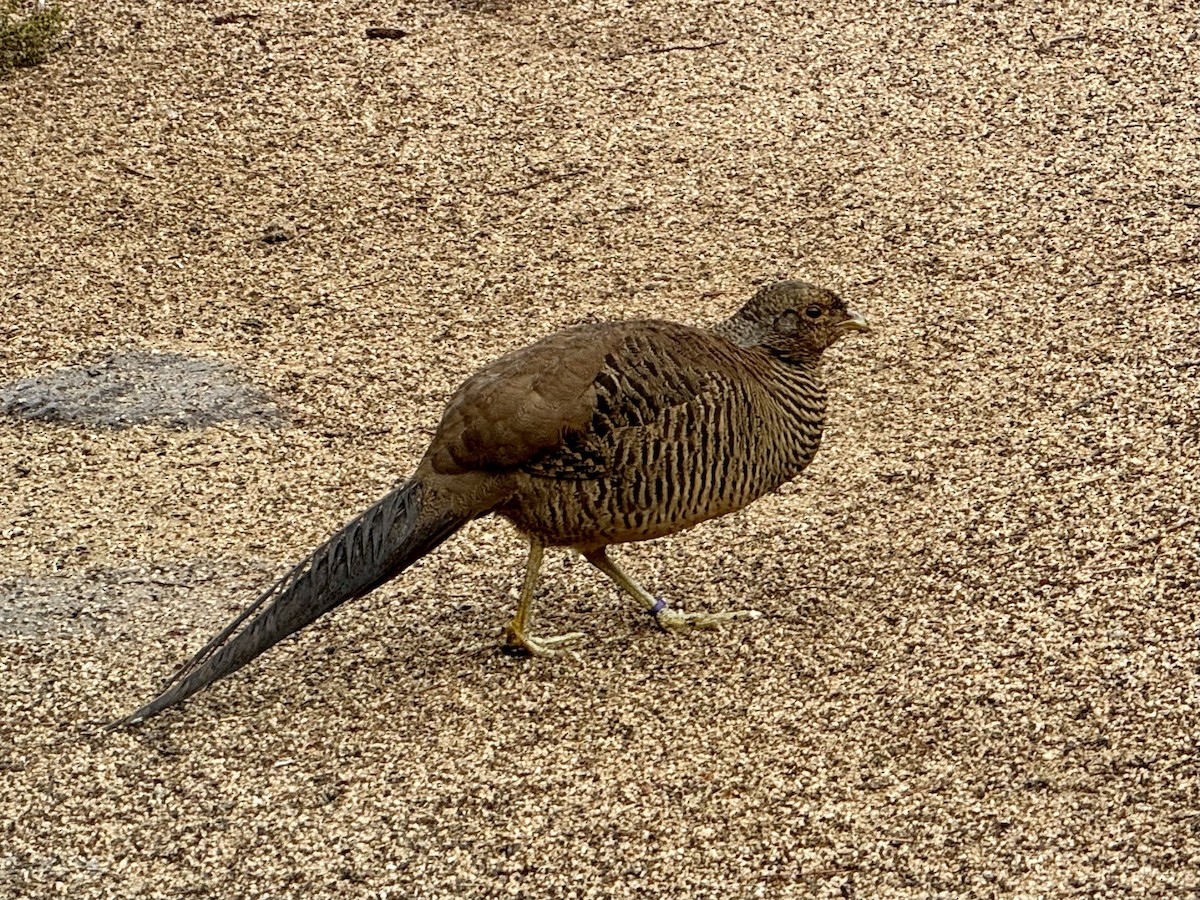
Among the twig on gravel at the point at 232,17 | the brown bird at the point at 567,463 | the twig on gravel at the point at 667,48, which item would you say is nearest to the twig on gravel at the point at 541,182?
the twig on gravel at the point at 667,48

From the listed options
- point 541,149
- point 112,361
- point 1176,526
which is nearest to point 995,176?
point 541,149

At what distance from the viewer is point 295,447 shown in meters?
6.01

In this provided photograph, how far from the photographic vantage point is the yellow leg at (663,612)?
4.72 metres

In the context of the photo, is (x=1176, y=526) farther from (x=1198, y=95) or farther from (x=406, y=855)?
(x=1198, y=95)

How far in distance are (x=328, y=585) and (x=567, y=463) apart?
0.73 metres

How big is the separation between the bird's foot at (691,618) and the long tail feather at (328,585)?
→ 0.69 meters

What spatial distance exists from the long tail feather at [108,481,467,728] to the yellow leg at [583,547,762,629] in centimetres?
53

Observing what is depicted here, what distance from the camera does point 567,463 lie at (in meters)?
4.35

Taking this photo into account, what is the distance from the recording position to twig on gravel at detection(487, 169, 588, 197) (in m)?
7.62

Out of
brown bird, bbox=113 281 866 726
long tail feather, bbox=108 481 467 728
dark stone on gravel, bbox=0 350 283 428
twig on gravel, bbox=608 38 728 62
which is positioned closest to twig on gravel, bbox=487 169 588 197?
twig on gravel, bbox=608 38 728 62

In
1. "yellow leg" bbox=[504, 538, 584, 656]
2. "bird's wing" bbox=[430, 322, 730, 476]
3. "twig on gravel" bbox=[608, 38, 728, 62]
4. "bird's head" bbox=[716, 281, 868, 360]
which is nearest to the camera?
"bird's wing" bbox=[430, 322, 730, 476]

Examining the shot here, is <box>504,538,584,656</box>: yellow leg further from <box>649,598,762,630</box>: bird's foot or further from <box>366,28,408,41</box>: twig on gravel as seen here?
<box>366,28,408,41</box>: twig on gravel

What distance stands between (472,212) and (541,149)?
0.60m

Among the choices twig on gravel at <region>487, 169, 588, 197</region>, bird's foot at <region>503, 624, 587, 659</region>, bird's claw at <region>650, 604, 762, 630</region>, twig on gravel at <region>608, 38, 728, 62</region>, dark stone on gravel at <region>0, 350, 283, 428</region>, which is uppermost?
twig on gravel at <region>608, 38, 728, 62</region>
